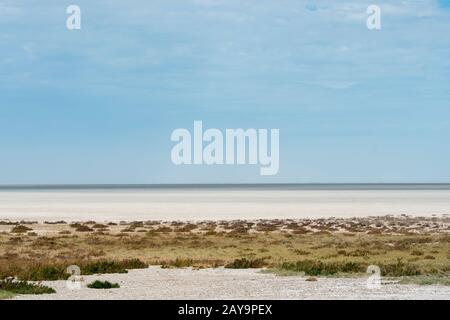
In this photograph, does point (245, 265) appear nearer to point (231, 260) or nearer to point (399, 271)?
point (231, 260)

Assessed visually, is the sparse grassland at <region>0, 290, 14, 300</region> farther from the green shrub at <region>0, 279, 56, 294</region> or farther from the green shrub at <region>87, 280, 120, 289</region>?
the green shrub at <region>87, 280, 120, 289</region>

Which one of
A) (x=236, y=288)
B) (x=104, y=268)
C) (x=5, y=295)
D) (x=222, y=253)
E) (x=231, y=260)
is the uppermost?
(x=5, y=295)

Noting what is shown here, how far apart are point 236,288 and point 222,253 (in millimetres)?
18167

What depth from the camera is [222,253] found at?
4053 centimetres

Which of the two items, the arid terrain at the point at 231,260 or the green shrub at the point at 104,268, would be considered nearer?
the arid terrain at the point at 231,260

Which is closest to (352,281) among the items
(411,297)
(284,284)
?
(284,284)

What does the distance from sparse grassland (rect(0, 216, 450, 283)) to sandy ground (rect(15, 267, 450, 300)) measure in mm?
1953

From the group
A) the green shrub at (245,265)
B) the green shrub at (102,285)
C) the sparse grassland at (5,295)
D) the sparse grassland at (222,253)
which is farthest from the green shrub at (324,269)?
the sparse grassland at (5,295)

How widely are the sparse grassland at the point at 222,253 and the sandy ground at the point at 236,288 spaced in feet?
6.41

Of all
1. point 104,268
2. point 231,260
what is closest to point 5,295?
point 104,268

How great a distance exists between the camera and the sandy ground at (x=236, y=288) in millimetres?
Result: 20766

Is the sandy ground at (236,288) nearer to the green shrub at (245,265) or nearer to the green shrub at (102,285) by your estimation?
the green shrub at (102,285)
